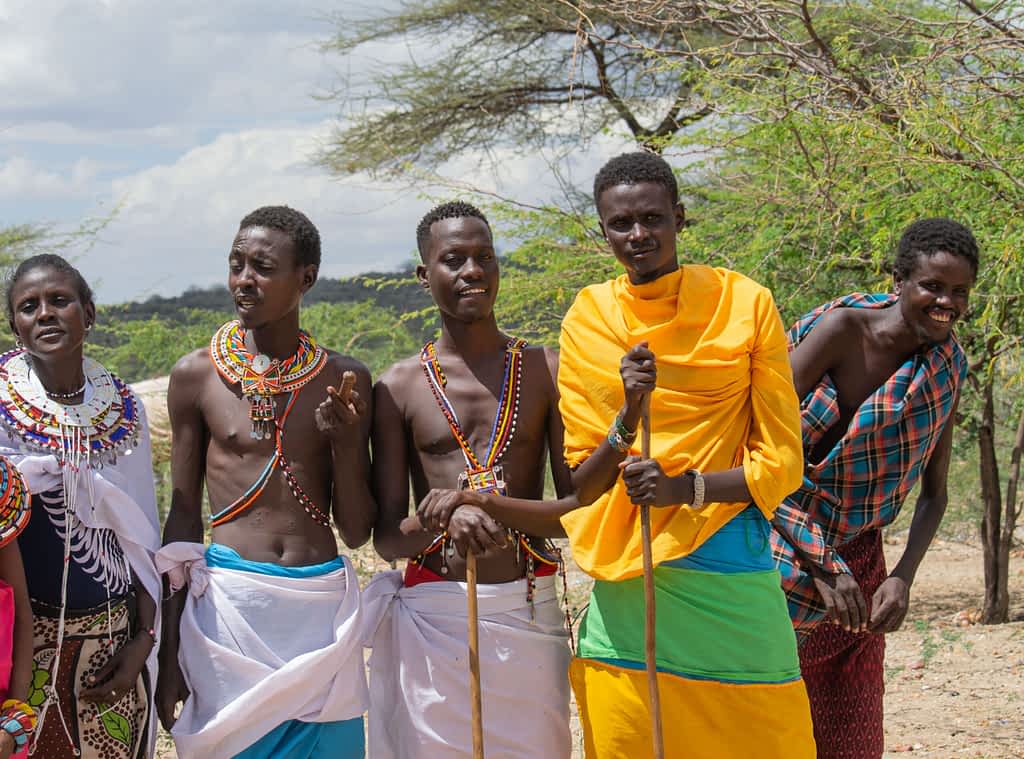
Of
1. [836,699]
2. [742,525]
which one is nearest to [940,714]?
[836,699]

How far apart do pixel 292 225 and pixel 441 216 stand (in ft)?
1.42

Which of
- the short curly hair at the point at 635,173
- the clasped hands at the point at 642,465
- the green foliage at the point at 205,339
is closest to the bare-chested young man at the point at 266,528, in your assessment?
the clasped hands at the point at 642,465

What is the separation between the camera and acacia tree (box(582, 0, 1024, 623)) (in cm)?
557

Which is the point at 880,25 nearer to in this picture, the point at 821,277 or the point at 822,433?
the point at 821,277

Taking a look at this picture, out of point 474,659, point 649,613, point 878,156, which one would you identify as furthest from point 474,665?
point 878,156

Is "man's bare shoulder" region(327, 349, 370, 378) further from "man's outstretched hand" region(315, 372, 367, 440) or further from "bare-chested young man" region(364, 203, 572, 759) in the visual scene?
"man's outstretched hand" region(315, 372, 367, 440)

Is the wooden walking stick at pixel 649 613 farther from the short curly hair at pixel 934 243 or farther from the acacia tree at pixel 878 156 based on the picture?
the acacia tree at pixel 878 156

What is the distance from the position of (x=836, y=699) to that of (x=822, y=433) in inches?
34.5

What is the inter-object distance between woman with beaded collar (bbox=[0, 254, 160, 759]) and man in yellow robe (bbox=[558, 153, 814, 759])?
1223mm

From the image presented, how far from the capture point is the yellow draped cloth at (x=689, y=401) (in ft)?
10.8

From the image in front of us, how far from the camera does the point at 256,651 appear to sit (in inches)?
137

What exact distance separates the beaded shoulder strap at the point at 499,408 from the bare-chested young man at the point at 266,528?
0.66ft

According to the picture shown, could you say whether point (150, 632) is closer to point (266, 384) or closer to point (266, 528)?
point (266, 528)

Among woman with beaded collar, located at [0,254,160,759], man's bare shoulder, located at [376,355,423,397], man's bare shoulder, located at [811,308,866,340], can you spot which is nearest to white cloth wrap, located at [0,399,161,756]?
woman with beaded collar, located at [0,254,160,759]
